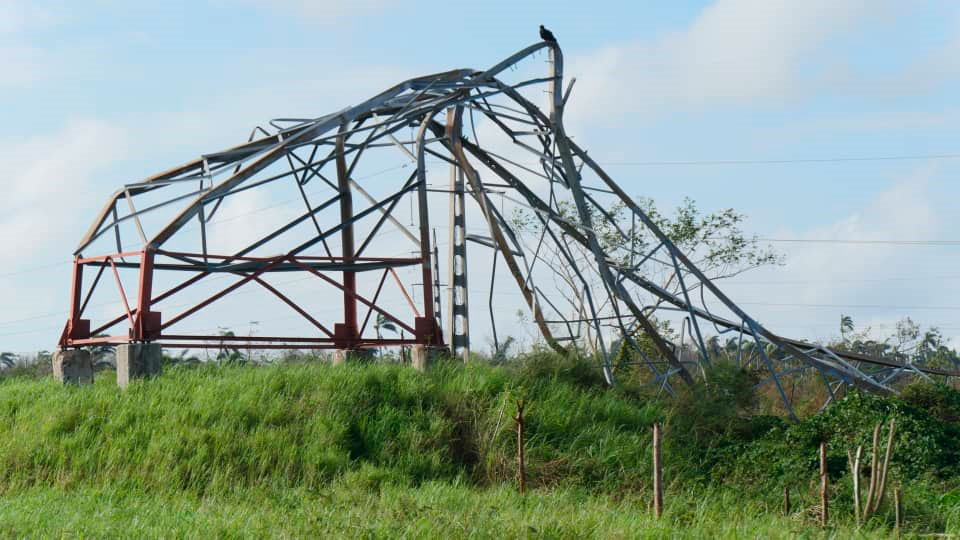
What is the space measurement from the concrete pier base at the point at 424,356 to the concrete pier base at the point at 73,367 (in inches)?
178

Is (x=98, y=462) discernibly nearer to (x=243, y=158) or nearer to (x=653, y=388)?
(x=243, y=158)

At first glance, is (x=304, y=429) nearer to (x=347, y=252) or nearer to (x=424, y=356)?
(x=424, y=356)

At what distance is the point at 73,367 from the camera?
15.7 meters

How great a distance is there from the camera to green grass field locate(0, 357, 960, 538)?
395 inches

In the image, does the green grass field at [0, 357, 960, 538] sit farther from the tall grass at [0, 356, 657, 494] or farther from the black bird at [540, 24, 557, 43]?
the black bird at [540, 24, 557, 43]

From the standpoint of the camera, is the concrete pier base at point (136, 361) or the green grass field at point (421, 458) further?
the concrete pier base at point (136, 361)

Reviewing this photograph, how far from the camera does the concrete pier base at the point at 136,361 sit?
47.8ft

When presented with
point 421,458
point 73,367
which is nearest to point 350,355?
point 73,367

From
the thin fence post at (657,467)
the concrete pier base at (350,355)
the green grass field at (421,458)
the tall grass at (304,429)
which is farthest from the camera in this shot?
the concrete pier base at (350,355)

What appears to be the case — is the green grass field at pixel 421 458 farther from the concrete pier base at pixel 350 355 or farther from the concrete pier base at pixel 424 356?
the concrete pier base at pixel 350 355

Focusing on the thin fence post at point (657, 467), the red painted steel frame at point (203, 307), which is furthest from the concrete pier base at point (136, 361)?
the thin fence post at point (657, 467)

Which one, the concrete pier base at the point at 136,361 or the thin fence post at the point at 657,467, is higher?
the concrete pier base at the point at 136,361

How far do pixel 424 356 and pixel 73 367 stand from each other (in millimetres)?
4884

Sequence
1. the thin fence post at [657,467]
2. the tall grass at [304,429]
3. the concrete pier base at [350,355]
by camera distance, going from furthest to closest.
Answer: the concrete pier base at [350,355]
the tall grass at [304,429]
the thin fence post at [657,467]
